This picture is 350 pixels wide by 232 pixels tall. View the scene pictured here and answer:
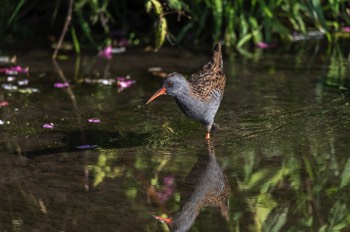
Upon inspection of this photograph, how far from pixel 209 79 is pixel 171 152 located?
97 cm

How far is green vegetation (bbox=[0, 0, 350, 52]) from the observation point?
9.70 metres

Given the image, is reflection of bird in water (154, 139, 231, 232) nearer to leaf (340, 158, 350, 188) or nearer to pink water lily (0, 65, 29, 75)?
leaf (340, 158, 350, 188)

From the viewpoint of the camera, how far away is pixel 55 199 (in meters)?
5.21

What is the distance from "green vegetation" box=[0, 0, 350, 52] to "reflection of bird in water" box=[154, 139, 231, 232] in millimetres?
3571

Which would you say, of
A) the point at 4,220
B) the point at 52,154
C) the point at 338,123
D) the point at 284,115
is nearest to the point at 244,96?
the point at 284,115

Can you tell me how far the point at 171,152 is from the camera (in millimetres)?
6184

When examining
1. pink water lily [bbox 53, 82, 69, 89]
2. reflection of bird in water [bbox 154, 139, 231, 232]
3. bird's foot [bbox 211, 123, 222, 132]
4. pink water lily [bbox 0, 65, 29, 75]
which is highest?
→ reflection of bird in water [bbox 154, 139, 231, 232]

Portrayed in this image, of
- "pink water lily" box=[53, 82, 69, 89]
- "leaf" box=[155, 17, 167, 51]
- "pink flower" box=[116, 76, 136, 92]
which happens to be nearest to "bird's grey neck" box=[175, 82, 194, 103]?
"leaf" box=[155, 17, 167, 51]

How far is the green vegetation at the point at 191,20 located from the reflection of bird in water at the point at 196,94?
94.5 inches

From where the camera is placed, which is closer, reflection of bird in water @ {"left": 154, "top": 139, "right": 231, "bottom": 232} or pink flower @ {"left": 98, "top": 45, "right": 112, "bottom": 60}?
reflection of bird in water @ {"left": 154, "top": 139, "right": 231, "bottom": 232}

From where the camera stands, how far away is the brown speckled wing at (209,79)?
6.66 metres

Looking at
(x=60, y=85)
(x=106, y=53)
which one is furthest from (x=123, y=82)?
(x=106, y=53)

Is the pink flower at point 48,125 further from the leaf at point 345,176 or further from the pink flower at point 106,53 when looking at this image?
the pink flower at point 106,53

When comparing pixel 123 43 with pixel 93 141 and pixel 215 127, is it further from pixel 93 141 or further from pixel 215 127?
pixel 93 141
